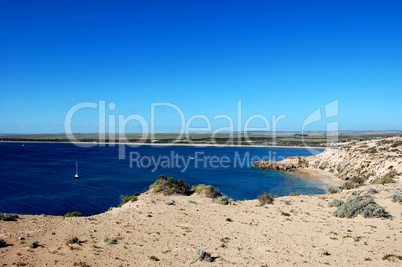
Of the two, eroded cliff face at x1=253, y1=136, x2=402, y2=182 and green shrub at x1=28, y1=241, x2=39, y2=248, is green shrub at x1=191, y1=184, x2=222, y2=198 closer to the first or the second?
green shrub at x1=28, y1=241, x2=39, y2=248

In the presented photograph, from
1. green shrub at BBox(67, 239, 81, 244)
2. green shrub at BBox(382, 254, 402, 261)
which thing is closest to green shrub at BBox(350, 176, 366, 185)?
green shrub at BBox(382, 254, 402, 261)

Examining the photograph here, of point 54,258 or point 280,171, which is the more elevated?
point 54,258

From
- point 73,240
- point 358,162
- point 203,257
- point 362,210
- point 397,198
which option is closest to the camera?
point 203,257

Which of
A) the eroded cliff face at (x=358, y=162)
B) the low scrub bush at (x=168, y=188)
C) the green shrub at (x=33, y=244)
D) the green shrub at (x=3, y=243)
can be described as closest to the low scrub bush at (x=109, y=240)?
the green shrub at (x=33, y=244)

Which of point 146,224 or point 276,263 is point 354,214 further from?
point 146,224

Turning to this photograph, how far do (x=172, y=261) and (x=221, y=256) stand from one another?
159cm

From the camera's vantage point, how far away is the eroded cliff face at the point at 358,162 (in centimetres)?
3056

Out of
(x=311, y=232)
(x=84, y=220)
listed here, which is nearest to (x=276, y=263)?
(x=311, y=232)

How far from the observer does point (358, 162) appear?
123ft

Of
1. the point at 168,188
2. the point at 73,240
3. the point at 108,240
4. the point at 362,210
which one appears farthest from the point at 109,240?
the point at 362,210

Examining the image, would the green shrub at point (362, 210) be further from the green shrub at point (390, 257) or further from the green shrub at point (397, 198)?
the green shrub at point (390, 257)

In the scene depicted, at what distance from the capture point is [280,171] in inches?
1972

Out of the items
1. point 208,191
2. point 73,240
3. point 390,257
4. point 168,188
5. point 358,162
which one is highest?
point 73,240

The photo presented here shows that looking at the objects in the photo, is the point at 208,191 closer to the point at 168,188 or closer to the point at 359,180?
the point at 168,188
